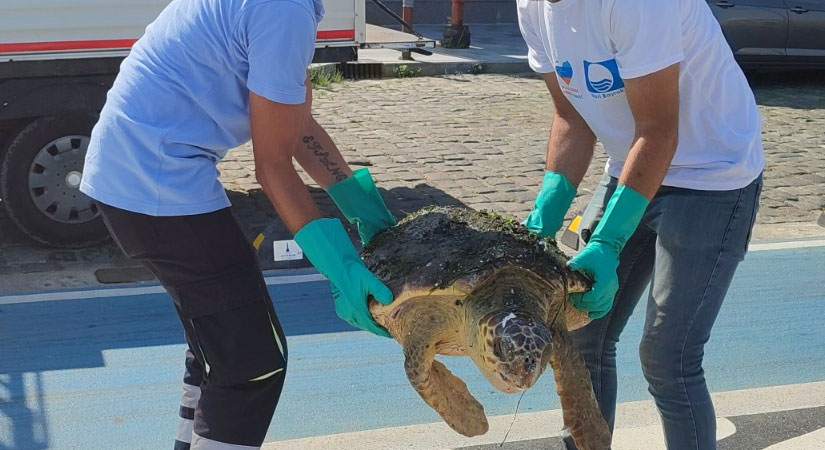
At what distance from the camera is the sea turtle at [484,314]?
235 centimetres

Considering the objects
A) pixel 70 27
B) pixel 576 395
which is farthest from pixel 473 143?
pixel 576 395

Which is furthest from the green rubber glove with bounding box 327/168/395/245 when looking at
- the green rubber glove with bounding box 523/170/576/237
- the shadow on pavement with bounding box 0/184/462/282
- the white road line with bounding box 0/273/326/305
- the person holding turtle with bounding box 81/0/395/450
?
the shadow on pavement with bounding box 0/184/462/282

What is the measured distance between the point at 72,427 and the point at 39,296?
1617 mm

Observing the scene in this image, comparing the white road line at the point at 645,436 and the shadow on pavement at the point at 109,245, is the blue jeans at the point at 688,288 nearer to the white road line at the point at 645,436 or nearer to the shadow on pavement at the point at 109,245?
the white road line at the point at 645,436

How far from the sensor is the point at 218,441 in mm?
2572

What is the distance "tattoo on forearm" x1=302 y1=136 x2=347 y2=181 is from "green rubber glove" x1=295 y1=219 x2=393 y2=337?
40 centimetres

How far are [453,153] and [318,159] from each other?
5151 millimetres

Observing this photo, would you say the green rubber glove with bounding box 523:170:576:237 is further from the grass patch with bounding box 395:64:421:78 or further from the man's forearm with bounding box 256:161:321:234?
the grass patch with bounding box 395:64:421:78

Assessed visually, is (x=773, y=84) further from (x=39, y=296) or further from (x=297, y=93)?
(x=297, y=93)

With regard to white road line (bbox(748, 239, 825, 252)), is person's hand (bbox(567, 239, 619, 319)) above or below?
above

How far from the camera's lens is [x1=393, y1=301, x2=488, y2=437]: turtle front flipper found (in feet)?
8.23

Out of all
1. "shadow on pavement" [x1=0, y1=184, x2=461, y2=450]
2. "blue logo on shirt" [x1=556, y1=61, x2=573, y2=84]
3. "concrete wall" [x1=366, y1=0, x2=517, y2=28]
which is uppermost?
"blue logo on shirt" [x1=556, y1=61, x2=573, y2=84]

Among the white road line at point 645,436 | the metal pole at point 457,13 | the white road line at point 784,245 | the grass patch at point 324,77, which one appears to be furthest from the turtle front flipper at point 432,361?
the metal pole at point 457,13

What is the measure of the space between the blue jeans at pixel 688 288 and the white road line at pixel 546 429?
0.84m
